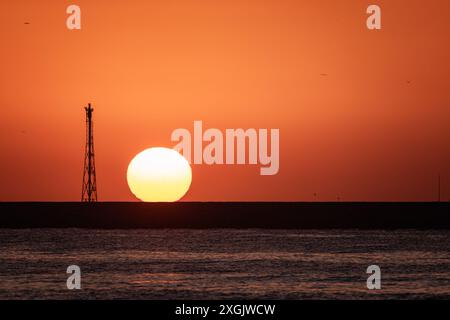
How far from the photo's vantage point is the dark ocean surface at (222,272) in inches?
2111

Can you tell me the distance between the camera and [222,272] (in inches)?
Answer: 2635

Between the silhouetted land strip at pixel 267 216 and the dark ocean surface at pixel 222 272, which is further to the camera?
the silhouetted land strip at pixel 267 216

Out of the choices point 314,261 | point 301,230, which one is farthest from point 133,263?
point 301,230

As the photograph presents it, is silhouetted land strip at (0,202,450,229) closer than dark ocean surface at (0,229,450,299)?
No

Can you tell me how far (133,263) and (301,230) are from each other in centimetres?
10119

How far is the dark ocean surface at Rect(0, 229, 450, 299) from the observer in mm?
53625

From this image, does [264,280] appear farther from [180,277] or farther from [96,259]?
[96,259]

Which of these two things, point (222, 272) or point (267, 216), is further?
point (267, 216)

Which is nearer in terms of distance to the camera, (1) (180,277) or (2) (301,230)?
(1) (180,277)

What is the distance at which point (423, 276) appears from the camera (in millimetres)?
63312
